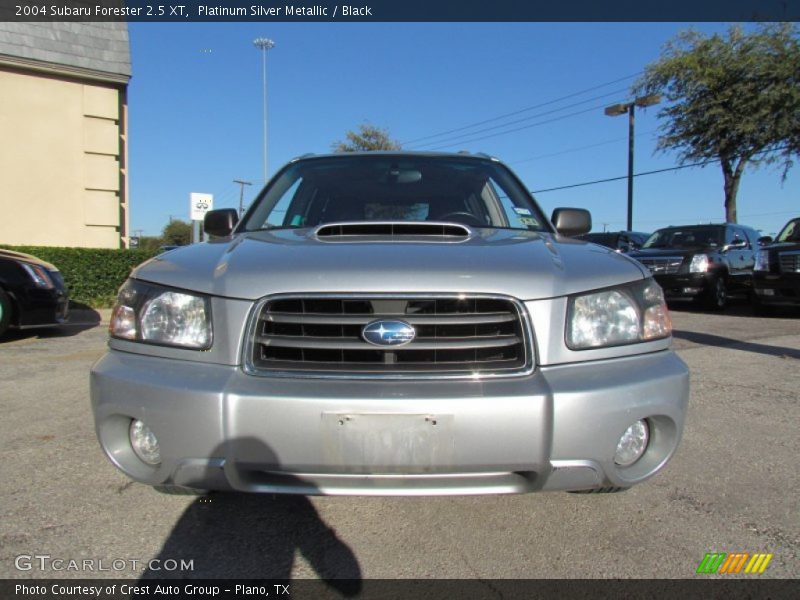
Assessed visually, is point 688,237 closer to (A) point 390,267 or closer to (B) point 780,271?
(B) point 780,271

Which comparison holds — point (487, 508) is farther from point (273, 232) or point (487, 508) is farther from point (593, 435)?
point (273, 232)

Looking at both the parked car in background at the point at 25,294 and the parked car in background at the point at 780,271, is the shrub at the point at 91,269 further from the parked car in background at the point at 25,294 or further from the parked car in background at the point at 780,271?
the parked car in background at the point at 780,271

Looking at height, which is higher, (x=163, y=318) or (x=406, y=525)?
(x=163, y=318)

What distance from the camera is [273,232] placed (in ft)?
9.12

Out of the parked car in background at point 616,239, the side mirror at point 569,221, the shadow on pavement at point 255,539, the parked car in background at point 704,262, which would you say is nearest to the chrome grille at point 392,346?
the shadow on pavement at point 255,539

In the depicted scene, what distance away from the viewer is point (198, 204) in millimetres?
11711

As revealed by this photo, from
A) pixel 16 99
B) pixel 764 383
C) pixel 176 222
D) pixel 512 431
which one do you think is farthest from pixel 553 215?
pixel 176 222

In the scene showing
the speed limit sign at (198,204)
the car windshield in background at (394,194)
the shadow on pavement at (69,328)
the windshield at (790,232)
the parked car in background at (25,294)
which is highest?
the speed limit sign at (198,204)

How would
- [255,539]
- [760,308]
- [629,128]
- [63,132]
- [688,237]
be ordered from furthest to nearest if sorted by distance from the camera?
1. [629,128]
2. [688,237]
3. [63,132]
4. [760,308]
5. [255,539]

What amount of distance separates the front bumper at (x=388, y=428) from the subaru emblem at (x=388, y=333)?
0.14 meters

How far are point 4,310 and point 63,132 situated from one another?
18.6 ft

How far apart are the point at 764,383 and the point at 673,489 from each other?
278 centimetres

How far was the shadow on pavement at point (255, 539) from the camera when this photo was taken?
200 cm

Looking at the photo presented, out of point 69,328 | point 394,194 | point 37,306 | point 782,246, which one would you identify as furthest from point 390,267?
point 782,246
